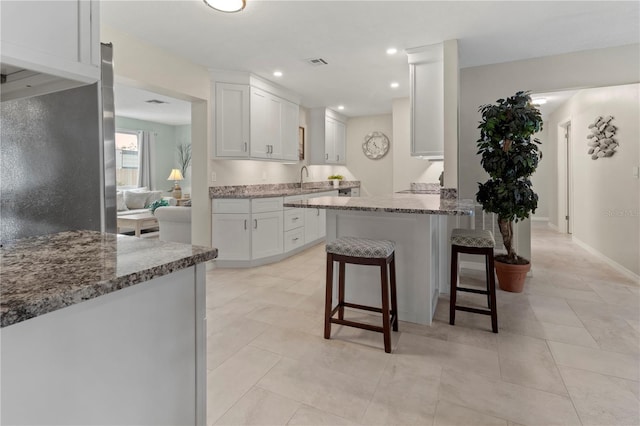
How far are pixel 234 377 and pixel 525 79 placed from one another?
4269 mm

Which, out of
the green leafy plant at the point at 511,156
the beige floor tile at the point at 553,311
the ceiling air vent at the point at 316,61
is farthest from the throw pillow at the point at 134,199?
the beige floor tile at the point at 553,311

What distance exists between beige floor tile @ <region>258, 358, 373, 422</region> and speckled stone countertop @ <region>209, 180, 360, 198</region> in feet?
8.67

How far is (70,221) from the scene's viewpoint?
142cm

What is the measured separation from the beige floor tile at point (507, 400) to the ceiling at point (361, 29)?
8.81 ft

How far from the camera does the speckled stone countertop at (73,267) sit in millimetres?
623

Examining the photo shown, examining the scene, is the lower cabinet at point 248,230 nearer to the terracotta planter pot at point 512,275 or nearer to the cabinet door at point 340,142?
the cabinet door at point 340,142

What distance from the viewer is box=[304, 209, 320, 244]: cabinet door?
532 centimetres

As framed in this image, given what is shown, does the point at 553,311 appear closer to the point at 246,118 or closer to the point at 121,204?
the point at 246,118

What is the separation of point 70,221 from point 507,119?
339cm

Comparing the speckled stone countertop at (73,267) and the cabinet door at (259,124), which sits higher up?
the cabinet door at (259,124)

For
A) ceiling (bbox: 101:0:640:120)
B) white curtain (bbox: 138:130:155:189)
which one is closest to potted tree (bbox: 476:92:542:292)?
ceiling (bbox: 101:0:640:120)

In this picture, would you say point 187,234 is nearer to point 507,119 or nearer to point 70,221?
point 70,221

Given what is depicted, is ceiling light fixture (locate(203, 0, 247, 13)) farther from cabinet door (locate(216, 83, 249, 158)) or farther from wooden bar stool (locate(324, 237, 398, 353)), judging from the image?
wooden bar stool (locate(324, 237, 398, 353))

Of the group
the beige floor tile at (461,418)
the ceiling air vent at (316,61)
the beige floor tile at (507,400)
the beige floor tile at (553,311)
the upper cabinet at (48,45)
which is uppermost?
the ceiling air vent at (316,61)
